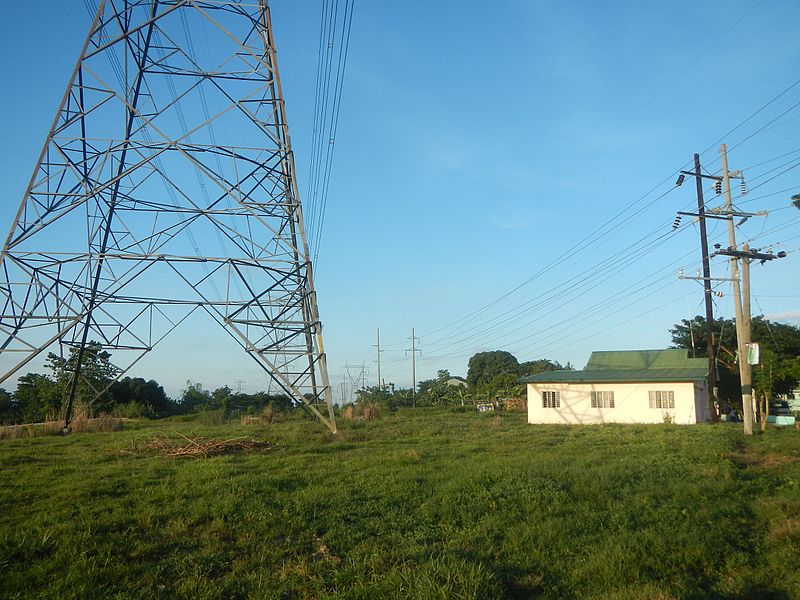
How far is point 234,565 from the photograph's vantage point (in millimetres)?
6293

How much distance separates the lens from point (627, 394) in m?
30.5

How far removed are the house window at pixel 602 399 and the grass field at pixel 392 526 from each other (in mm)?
17337

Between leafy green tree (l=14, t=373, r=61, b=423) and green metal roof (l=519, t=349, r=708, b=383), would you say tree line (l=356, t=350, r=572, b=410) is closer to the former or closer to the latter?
green metal roof (l=519, t=349, r=708, b=383)

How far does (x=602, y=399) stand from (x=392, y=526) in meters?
25.3

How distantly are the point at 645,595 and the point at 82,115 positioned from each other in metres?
14.7

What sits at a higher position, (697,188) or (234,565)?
(697,188)

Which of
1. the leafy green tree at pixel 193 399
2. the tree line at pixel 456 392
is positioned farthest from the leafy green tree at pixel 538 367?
the leafy green tree at pixel 193 399

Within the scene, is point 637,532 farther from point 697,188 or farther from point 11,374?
point 697,188

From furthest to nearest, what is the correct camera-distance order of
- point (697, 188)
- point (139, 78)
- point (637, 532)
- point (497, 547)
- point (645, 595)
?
1. point (697, 188)
2. point (139, 78)
3. point (637, 532)
4. point (497, 547)
5. point (645, 595)

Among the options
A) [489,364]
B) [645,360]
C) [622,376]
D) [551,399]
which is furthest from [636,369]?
[489,364]

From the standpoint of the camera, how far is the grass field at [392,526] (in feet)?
18.9

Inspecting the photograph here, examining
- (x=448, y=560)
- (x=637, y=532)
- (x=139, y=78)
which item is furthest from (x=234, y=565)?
(x=139, y=78)

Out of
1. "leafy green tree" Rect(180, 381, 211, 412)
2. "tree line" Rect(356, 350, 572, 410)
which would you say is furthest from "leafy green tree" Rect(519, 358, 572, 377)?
"leafy green tree" Rect(180, 381, 211, 412)

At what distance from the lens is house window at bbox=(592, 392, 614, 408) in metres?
30.9
